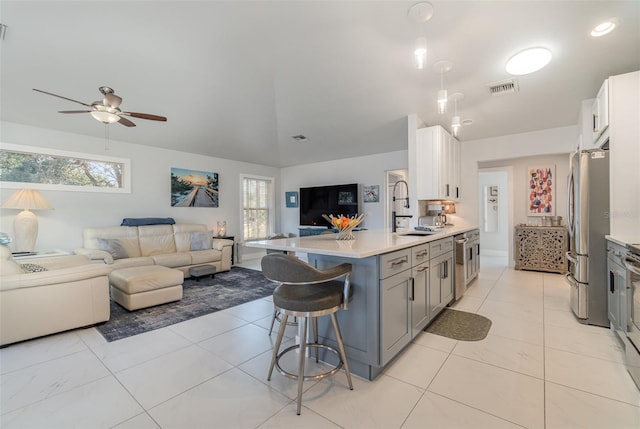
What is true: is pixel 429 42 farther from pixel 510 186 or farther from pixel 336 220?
pixel 510 186

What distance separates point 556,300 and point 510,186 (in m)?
2.87

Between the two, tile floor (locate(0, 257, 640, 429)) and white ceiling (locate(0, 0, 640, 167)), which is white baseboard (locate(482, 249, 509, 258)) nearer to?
white ceiling (locate(0, 0, 640, 167))

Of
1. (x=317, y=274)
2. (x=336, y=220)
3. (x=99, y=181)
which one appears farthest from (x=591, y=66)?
(x=99, y=181)

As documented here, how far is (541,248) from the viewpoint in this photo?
5055mm

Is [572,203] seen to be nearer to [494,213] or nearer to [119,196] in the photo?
[494,213]

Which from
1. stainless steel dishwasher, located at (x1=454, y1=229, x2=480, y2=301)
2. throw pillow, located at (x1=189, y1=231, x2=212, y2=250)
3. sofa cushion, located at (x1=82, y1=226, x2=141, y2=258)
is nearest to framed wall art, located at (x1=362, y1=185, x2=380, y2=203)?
stainless steel dishwasher, located at (x1=454, y1=229, x2=480, y2=301)

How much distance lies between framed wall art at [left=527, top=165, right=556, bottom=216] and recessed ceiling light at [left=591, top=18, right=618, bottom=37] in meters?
3.66

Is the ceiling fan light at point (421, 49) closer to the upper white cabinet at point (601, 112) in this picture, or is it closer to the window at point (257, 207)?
the upper white cabinet at point (601, 112)

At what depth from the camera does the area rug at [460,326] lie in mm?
2516

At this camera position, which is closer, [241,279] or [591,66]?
[591,66]

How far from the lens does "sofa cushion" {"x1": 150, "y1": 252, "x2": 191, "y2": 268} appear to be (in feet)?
14.7

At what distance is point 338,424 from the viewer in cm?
147

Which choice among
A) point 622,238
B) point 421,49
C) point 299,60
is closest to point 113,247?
point 299,60

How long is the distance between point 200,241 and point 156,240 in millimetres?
748
